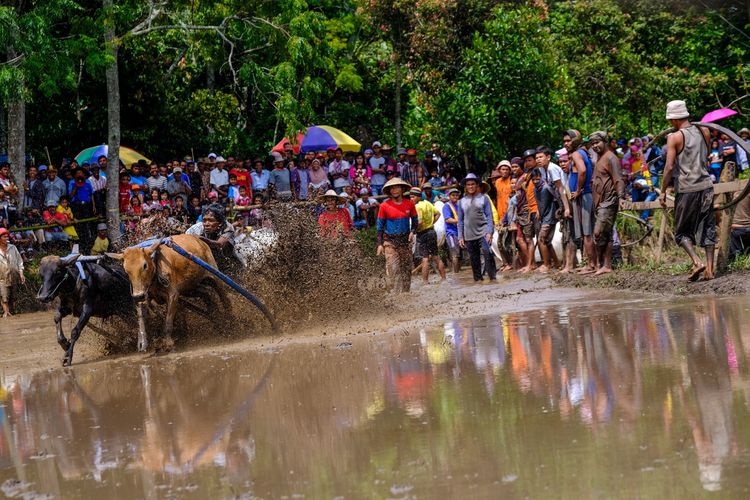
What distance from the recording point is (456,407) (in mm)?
7195

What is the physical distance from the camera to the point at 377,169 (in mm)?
24344

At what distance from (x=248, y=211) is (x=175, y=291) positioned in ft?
29.6

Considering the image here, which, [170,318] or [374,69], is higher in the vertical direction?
[374,69]

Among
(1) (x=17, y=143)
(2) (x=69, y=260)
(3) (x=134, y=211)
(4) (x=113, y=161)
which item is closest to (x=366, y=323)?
(2) (x=69, y=260)

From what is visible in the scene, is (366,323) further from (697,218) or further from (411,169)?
(411,169)

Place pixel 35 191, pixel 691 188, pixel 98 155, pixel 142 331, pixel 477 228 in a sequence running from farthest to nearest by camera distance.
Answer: pixel 98 155 < pixel 35 191 < pixel 477 228 < pixel 691 188 < pixel 142 331

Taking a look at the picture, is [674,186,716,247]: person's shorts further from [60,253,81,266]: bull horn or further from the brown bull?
[60,253,81,266]: bull horn

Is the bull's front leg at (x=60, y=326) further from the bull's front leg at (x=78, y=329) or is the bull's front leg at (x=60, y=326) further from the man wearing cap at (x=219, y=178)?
the man wearing cap at (x=219, y=178)

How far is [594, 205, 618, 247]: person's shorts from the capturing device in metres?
14.9

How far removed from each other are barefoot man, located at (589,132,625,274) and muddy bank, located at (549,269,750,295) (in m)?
0.50

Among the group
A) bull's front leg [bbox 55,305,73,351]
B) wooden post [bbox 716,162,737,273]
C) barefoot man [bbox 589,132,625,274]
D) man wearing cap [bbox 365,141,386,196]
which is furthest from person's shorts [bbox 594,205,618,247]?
man wearing cap [bbox 365,141,386,196]

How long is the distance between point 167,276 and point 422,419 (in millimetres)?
5718

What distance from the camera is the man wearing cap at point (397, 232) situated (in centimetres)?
1638

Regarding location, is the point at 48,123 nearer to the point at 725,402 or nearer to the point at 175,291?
the point at 175,291
